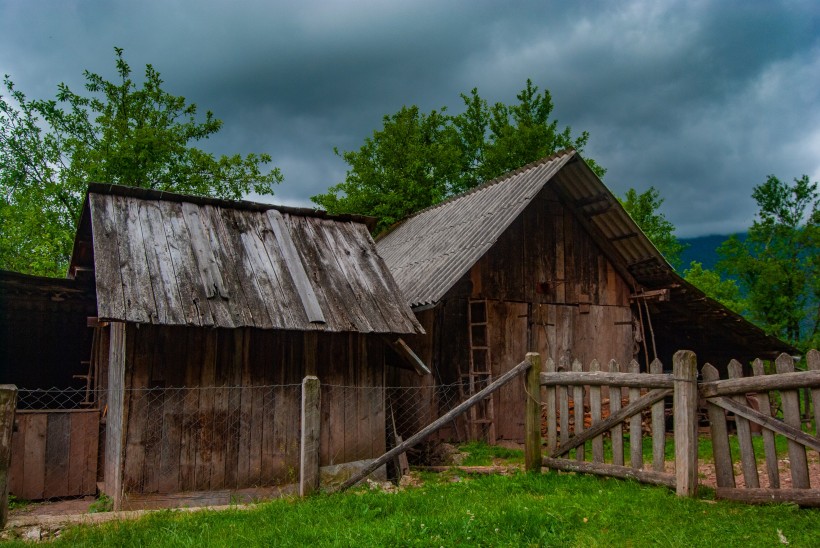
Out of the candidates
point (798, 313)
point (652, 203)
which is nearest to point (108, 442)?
point (798, 313)

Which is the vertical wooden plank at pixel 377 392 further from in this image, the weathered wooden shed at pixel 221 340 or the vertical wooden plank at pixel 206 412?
the vertical wooden plank at pixel 206 412

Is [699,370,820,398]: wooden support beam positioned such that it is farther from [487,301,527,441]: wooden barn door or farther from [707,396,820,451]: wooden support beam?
[487,301,527,441]: wooden barn door

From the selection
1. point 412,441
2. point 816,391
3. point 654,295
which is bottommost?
point 412,441

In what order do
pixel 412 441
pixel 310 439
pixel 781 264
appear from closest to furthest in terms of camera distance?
pixel 310 439, pixel 412 441, pixel 781 264

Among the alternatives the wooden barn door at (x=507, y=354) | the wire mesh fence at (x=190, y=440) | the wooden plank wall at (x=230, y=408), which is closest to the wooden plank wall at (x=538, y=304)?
the wooden barn door at (x=507, y=354)

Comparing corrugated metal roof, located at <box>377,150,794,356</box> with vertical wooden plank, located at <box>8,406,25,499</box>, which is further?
corrugated metal roof, located at <box>377,150,794,356</box>

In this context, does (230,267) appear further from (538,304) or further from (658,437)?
(538,304)

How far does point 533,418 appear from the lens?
7785mm

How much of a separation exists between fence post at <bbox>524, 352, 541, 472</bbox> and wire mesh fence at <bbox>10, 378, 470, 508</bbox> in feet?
8.33

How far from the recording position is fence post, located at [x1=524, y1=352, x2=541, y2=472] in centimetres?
772

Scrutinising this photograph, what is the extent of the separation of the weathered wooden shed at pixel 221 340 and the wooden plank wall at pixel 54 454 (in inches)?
30.2

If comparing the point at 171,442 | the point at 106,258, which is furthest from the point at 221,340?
the point at 106,258

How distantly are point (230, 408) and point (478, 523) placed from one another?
4492mm

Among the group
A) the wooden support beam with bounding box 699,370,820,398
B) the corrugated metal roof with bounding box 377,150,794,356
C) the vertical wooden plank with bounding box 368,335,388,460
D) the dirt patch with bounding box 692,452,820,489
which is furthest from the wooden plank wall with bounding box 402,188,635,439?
the wooden support beam with bounding box 699,370,820,398
